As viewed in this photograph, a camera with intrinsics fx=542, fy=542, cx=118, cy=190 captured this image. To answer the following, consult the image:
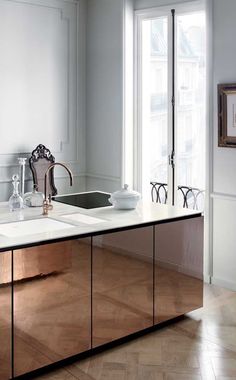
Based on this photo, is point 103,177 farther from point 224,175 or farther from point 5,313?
point 5,313

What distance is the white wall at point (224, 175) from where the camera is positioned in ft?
11.9

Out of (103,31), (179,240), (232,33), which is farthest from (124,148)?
(179,240)


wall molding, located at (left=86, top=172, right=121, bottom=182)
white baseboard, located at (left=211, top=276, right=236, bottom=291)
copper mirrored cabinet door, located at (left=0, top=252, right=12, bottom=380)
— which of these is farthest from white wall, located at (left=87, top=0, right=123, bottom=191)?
copper mirrored cabinet door, located at (left=0, top=252, right=12, bottom=380)

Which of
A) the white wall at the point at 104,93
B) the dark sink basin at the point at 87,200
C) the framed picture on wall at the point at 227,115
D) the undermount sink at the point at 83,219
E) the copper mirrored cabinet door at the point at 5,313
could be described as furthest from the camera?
the white wall at the point at 104,93

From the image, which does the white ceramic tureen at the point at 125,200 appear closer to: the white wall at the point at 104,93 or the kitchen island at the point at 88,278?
the kitchen island at the point at 88,278

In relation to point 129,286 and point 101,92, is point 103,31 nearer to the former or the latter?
point 101,92

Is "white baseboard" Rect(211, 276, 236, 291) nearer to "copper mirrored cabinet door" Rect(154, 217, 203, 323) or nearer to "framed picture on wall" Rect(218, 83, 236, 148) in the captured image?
"copper mirrored cabinet door" Rect(154, 217, 203, 323)

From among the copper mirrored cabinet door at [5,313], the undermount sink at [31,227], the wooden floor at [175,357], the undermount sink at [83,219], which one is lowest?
the wooden floor at [175,357]

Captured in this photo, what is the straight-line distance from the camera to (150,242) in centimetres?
288

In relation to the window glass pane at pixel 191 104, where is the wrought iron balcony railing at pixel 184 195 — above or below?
below

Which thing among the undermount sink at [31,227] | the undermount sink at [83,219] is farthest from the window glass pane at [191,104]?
the undermount sink at [31,227]

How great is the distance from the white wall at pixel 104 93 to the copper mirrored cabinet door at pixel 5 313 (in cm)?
232

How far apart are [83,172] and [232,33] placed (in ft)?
6.18

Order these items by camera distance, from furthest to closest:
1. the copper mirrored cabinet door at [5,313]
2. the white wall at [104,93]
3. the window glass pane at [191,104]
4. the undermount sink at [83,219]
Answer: the white wall at [104,93] < the window glass pane at [191,104] < the undermount sink at [83,219] < the copper mirrored cabinet door at [5,313]
